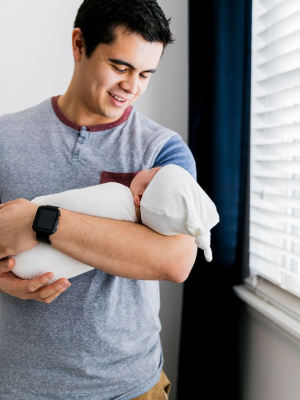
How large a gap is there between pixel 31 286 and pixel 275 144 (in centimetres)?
103

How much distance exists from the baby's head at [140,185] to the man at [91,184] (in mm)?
72

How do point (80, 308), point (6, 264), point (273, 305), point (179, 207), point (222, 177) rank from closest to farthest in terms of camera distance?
1. point (179, 207)
2. point (6, 264)
3. point (80, 308)
4. point (273, 305)
5. point (222, 177)

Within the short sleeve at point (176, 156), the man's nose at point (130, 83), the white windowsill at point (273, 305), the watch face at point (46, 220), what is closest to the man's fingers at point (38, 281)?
the watch face at point (46, 220)

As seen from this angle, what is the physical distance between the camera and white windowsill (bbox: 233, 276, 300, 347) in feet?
4.46

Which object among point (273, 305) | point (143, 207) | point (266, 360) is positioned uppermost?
point (143, 207)

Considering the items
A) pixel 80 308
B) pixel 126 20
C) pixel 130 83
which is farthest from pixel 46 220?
pixel 126 20

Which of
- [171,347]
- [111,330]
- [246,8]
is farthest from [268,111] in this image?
[171,347]

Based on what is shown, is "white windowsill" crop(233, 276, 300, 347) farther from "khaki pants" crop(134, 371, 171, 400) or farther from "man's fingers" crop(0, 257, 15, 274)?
"man's fingers" crop(0, 257, 15, 274)

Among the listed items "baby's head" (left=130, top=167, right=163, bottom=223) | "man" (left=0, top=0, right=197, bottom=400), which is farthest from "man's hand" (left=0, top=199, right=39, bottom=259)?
"baby's head" (left=130, top=167, right=163, bottom=223)

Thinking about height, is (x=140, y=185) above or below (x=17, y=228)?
above

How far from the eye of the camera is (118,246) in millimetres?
1028

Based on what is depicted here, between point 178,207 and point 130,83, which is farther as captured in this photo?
point 130,83

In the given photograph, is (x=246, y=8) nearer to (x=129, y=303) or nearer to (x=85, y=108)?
(x=85, y=108)

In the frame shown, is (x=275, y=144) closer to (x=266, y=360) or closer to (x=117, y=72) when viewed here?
(x=117, y=72)
